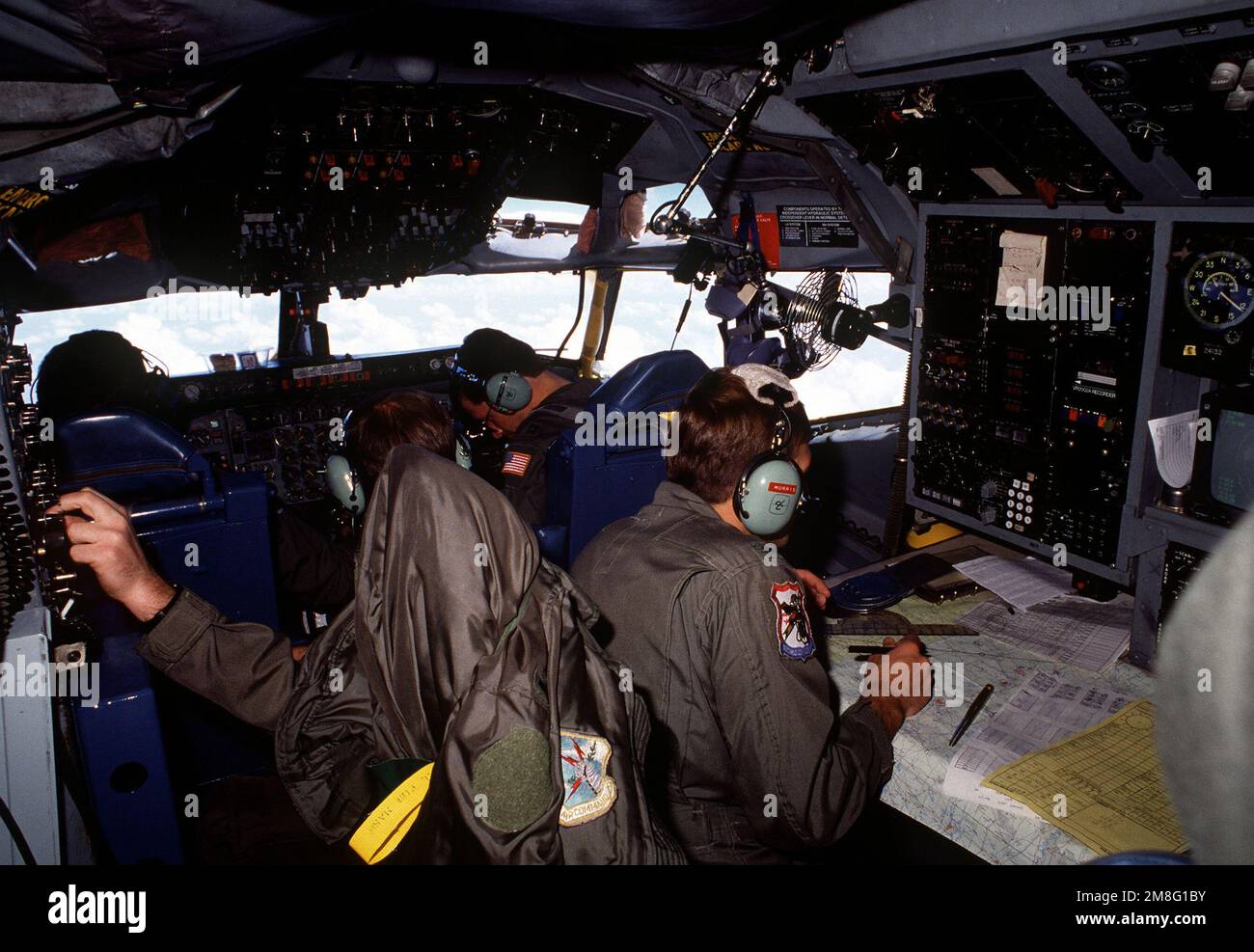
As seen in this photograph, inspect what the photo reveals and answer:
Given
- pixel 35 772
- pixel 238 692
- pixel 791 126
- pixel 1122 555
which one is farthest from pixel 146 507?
pixel 1122 555

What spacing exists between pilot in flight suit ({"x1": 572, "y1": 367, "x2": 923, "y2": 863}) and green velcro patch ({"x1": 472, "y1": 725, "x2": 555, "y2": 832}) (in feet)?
1.89

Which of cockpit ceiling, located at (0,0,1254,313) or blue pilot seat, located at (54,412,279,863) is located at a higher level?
cockpit ceiling, located at (0,0,1254,313)

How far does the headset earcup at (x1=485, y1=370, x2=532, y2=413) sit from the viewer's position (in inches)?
134

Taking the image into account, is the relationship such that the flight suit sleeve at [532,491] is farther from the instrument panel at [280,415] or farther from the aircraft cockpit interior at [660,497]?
the instrument panel at [280,415]

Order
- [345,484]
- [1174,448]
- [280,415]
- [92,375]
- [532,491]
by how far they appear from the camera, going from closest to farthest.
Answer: [1174,448] < [345,484] < [92,375] < [532,491] < [280,415]

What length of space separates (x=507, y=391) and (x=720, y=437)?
193cm

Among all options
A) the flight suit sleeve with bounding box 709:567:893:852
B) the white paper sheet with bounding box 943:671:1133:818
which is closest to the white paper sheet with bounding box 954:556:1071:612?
the white paper sheet with bounding box 943:671:1133:818

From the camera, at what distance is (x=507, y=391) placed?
11.3 ft

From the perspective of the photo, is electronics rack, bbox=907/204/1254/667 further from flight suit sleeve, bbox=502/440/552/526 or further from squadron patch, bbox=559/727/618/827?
flight suit sleeve, bbox=502/440/552/526

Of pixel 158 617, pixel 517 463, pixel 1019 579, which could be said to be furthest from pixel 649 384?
pixel 158 617

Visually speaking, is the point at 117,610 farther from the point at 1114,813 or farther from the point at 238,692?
the point at 1114,813

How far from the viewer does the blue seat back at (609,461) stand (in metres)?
2.65

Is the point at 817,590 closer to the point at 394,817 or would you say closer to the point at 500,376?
the point at 394,817

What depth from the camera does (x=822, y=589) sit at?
1.97 m
